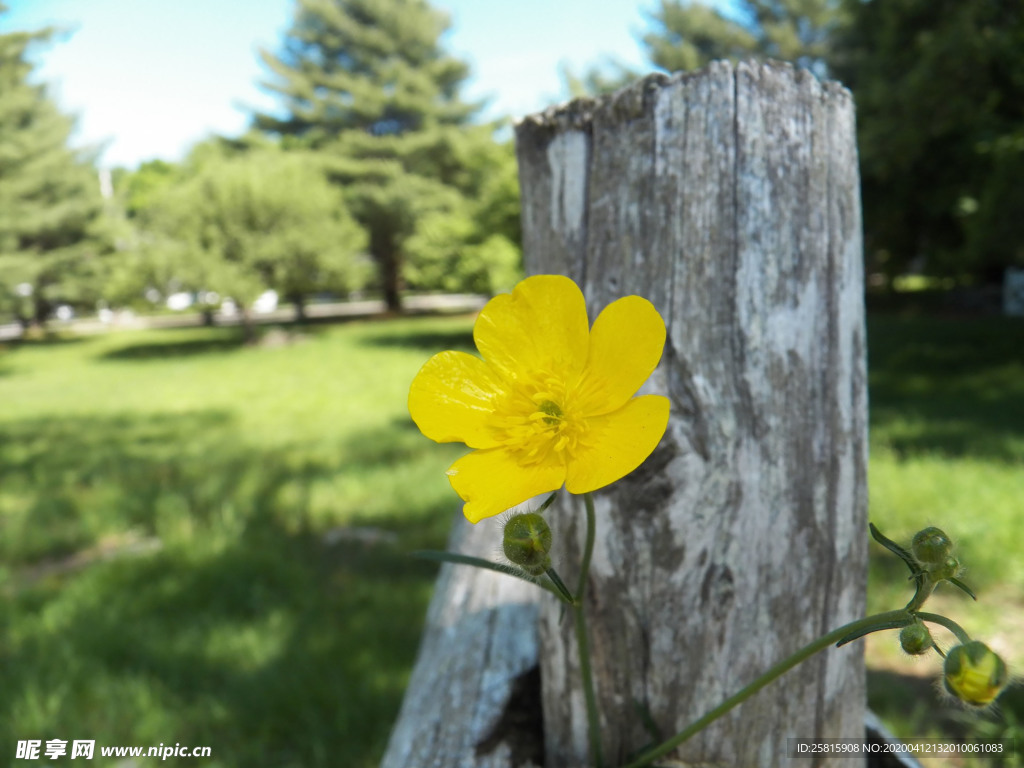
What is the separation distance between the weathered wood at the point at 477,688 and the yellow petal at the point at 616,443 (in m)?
0.75

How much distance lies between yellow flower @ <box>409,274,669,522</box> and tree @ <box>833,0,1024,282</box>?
6709mm

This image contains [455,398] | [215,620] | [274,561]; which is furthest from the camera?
[274,561]

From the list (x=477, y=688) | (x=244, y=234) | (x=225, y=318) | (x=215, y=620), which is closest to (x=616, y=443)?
(x=477, y=688)

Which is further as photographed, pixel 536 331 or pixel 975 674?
pixel 536 331

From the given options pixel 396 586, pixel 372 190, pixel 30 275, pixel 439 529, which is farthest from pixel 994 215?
pixel 30 275

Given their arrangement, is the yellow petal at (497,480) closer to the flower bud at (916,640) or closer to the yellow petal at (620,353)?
the yellow petal at (620,353)

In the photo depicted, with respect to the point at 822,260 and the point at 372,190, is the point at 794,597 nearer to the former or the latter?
the point at 822,260

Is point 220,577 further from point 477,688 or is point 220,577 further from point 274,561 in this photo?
point 477,688

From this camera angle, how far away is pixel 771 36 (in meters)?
20.5

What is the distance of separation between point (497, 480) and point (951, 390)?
7.86m

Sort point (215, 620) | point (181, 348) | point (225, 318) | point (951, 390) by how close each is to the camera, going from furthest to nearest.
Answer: point (225, 318) < point (181, 348) < point (951, 390) < point (215, 620)

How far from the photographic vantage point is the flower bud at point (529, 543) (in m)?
0.70

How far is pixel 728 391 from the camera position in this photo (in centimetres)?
106

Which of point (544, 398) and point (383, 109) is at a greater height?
point (383, 109)
